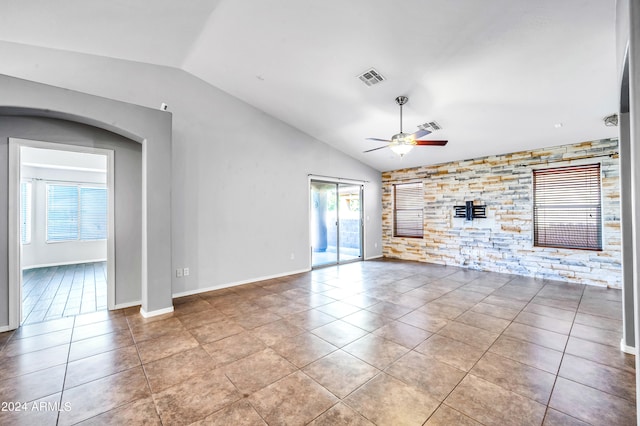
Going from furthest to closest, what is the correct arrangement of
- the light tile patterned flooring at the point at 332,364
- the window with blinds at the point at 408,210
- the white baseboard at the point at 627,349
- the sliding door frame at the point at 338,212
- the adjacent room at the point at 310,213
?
the window with blinds at the point at 408,210, the sliding door frame at the point at 338,212, the white baseboard at the point at 627,349, the adjacent room at the point at 310,213, the light tile patterned flooring at the point at 332,364

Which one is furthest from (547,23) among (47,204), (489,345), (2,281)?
(47,204)

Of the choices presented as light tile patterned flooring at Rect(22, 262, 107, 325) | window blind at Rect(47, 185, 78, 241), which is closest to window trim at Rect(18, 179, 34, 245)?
window blind at Rect(47, 185, 78, 241)

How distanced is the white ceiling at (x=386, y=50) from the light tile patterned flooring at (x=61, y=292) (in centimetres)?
356

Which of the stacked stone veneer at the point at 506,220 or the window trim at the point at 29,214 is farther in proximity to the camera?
the window trim at the point at 29,214

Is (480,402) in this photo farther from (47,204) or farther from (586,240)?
(47,204)

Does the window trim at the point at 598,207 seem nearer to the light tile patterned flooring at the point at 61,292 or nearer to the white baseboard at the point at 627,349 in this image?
the white baseboard at the point at 627,349

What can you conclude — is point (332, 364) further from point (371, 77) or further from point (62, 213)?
point (62, 213)

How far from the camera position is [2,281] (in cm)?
321

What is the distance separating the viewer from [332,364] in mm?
2521

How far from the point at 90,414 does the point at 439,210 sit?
7.32 meters

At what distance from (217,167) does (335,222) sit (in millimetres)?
3450

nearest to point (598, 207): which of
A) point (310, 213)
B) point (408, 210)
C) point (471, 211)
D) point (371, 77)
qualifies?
point (471, 211)

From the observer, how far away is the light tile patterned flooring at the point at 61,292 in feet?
12.5

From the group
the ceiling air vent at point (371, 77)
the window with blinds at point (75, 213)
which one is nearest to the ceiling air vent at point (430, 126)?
→ the ceiling air vent at point (371, 77)
